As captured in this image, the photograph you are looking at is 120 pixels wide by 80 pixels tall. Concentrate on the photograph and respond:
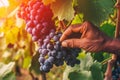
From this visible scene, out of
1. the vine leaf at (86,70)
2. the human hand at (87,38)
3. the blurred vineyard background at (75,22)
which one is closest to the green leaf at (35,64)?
the blurred vineyard background at (75,22)

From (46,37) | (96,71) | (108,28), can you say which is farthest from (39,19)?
(108,28)

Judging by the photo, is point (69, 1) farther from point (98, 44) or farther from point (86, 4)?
point (98, 44)

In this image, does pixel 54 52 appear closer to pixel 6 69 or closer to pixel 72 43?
pixel 72 43

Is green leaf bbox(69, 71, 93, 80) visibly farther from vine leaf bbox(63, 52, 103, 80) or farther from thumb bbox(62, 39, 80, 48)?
thumb bbox(62, 39, 80, 48)

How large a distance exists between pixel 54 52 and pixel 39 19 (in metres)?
0.11

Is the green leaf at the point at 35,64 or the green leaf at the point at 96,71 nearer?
the green leaf at the point at 96,71

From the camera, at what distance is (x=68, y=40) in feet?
3.78

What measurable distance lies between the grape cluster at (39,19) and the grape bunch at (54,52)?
2 centimetres

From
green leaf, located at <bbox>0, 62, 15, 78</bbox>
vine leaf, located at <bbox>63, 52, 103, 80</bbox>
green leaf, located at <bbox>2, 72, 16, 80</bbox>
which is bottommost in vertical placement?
vine leaf, located at <bbox>63, 52, 103, 80</bbox>

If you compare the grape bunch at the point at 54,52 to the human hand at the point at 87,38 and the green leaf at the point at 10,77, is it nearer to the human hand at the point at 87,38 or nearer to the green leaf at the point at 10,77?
the human hand at the point at 87,38

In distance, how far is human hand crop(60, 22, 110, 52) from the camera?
112cm

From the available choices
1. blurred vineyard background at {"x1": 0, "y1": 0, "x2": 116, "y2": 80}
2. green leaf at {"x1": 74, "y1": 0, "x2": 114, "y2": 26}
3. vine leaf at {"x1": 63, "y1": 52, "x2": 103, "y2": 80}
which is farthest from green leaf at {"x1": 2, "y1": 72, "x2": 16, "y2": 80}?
green leaf at {"x1": 74, "y1": 0, "x2": 114, "y2": 26}

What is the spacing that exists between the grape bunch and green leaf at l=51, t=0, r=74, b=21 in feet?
0.19

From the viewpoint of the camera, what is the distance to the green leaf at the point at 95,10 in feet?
3.80
